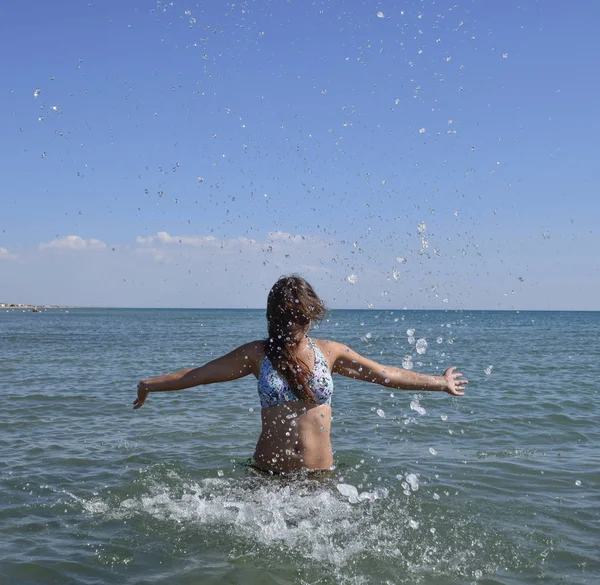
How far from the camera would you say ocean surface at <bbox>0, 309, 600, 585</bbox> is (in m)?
4.61

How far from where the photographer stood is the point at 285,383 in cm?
502

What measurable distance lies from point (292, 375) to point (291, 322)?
1.37 feet

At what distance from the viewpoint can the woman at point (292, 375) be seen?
4.98 metres

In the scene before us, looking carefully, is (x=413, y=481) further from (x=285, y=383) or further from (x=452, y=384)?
(x=285, y=383)

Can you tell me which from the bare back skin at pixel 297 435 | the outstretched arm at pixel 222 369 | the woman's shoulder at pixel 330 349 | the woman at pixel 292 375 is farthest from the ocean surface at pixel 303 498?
the outstretched arm at pixel 222 369

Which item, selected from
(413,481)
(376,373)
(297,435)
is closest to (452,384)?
(376,373)

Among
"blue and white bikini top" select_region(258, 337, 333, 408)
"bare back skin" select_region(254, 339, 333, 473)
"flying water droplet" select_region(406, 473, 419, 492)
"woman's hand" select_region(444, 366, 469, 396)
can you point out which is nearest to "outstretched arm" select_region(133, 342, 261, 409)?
"blue and white bikini top" select_region(258, 337, 333, 408)

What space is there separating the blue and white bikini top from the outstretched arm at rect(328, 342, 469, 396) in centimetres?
16

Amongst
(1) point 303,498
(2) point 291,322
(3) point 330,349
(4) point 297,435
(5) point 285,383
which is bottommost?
(1) point 303,498

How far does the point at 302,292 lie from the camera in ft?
16.3

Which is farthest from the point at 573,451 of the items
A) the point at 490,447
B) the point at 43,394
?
the point at 43,394

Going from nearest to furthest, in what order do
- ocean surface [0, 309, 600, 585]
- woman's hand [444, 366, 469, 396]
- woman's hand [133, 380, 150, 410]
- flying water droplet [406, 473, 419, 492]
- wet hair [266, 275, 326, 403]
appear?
ocean surface [0, 309, 600, 585] → wet hair [266, 275, 326, 403] → woman's hand [133, 380, 150, 410] → woman's hand [444, 366, 469, 396] → flying water droplet [406, 473, 419, 492]

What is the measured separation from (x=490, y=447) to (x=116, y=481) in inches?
195

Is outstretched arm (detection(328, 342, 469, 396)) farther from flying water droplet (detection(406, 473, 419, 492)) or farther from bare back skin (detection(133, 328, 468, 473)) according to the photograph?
flying water droplet (detection(406, 473, 419, 492))
